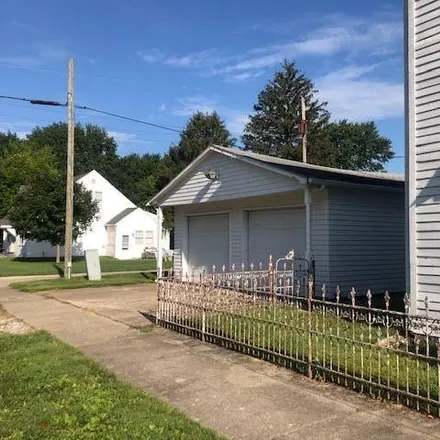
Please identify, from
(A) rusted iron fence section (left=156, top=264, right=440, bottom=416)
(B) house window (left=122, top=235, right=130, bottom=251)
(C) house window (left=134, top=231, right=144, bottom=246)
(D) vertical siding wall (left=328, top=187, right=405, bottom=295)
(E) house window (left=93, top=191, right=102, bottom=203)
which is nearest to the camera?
(A) rusted iron fence section (left=156, top=264, right=440, bottom=416)

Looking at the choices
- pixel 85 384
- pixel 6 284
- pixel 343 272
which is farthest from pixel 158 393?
pixel 6 284

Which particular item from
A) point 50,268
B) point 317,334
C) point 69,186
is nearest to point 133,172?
point 50,268

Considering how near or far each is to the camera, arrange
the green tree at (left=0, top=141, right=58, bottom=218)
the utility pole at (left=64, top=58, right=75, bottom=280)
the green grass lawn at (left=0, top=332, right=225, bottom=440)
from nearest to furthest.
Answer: the green grass lawn at (left=0, top=332, right=225, bottom=440) < the utility pole at (left=64, top=58, right=75, bottom=280) < the green tree at (left=0, top=141, right=58, bottom=218)

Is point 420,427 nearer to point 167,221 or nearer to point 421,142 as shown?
point 421,142

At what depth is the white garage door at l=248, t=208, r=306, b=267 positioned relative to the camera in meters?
14.6

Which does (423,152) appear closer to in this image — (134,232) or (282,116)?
(134,232)

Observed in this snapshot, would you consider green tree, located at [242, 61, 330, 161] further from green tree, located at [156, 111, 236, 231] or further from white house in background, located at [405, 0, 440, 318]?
white house in background, located at [405, 0, 440, 318]

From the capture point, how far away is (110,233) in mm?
45250

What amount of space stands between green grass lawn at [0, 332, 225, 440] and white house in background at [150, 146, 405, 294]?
Result: 24.7ft

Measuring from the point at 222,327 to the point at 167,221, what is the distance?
40.7m

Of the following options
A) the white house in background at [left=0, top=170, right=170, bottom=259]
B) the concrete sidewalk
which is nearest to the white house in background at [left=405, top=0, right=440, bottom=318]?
the concrete sidewalk

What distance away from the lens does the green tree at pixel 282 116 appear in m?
55.2

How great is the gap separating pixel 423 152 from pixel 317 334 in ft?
11.5

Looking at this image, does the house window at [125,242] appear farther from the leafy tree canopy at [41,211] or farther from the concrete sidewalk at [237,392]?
the concrete sidewalk at [237,392]
